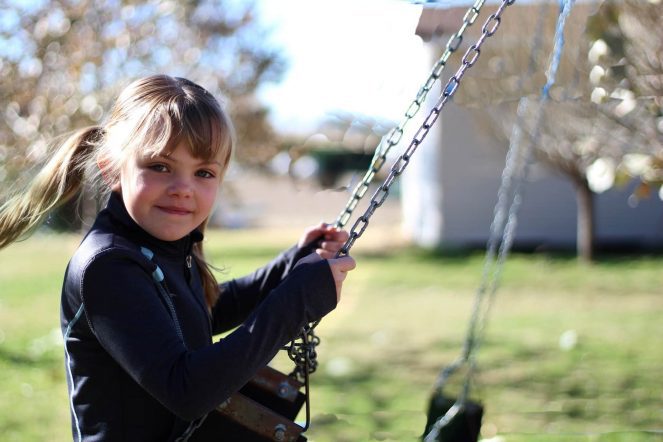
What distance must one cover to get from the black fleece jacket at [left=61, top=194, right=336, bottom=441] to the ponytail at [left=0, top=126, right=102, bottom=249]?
23 cm

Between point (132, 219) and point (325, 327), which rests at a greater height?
point (325, 327)

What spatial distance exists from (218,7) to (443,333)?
21.0 feet

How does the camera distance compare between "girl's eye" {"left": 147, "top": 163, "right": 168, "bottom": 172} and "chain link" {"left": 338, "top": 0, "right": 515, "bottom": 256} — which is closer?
"girl's eye" {"left": 147, "top": 163, "right": 168, "bottom": 172}

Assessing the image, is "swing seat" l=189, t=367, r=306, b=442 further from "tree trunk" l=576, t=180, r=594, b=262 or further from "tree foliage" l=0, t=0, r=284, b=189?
"tree trunk" l=576, t=180, r=594, b=262

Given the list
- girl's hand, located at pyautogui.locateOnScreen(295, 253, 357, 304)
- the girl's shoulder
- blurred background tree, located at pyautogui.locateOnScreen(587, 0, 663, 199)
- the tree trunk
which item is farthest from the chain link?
the tree trunk

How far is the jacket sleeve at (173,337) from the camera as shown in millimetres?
1488

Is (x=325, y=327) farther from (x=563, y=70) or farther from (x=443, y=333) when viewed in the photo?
(x=563, y=70)

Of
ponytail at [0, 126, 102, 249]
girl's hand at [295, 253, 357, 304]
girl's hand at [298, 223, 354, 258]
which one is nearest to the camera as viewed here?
girl's hand at [295, 253, 357, 304]

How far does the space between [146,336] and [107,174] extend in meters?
0.47

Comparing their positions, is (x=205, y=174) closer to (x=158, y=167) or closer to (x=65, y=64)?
(x=158, y=167)

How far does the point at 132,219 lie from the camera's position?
5.62 ft

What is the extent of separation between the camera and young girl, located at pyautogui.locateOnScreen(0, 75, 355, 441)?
4.95 ft

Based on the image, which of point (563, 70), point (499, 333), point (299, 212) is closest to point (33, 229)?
point (499, 333)

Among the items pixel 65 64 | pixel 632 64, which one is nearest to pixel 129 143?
pixel 632 64
